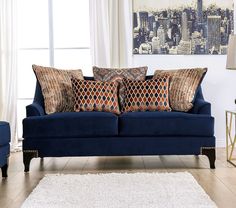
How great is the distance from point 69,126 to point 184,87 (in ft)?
4.33

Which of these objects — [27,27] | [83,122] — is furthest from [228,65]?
[27,27]

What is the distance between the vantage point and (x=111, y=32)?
559cm

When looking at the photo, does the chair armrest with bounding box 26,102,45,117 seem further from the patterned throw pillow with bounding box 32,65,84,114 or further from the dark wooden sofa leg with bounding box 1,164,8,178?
the dark wooden sofa leg with bounding box 1,164,8,178

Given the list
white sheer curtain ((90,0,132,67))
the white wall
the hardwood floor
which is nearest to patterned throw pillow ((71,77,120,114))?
the hardwood floor

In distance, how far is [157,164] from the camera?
4.41 metres

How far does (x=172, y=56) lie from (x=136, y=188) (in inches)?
109

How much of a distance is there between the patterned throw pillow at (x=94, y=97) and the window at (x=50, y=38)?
1420 mm

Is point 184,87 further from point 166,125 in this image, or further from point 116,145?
point 116,145

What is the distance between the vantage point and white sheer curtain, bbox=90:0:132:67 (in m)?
5.55

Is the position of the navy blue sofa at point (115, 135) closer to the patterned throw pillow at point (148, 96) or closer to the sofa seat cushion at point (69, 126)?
the sofa seat cushion at point (69, 126)

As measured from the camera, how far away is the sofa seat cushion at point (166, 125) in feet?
13.3

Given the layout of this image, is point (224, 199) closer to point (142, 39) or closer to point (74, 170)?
point (74, 170)

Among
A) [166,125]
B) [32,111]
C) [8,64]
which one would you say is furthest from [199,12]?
[32,111]

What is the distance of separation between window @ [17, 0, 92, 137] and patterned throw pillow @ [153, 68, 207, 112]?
1.56 metres
